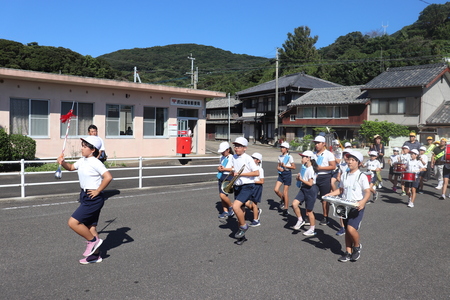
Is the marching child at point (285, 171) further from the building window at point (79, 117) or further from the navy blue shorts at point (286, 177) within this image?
the building window at point (79, 117)

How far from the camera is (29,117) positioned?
54.9 ft

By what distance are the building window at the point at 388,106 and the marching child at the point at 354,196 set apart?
29844 millimetres

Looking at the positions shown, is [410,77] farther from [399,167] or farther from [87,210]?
[87,210]

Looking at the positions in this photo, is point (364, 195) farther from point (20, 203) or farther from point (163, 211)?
point (20, 203)

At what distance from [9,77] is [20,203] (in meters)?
9.90

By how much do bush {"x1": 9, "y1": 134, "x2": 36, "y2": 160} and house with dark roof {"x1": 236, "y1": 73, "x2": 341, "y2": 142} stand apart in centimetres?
3165

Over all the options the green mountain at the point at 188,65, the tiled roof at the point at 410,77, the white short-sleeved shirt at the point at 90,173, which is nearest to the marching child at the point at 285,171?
the white short-sleeved shirt at the point at 90,173

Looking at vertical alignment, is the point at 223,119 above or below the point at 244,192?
above

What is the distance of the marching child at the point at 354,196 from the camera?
4895 millimetres

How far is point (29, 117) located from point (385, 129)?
1016 inches

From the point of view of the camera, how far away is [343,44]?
64.4 m

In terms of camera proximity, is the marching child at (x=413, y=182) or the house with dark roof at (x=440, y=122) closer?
the marching child at (x=413, y=182)

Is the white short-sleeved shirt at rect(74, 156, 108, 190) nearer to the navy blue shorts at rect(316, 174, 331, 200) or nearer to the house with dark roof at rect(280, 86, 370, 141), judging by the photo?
the navy blue shorts at rect(316, 174, 331, 200)

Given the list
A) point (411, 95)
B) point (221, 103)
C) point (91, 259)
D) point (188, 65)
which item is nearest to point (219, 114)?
point (221, 103)
